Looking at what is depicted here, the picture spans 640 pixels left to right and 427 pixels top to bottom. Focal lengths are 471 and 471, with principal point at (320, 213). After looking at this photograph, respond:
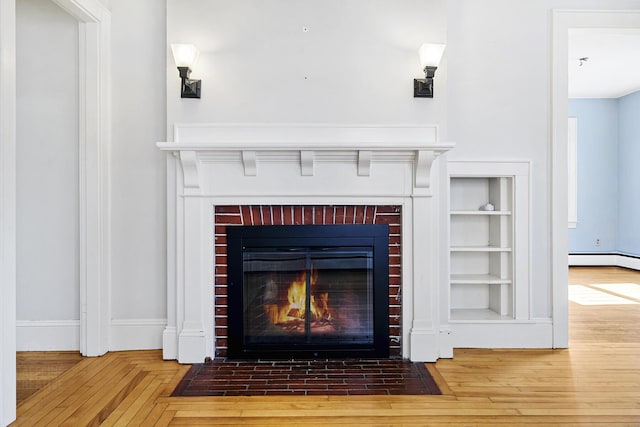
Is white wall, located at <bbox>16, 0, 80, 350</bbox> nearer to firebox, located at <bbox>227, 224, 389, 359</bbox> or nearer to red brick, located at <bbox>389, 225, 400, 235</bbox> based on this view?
firebox, located at <bbox>227, 224, 389, 359</bbox>

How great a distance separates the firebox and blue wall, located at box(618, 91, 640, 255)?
5.48 meters

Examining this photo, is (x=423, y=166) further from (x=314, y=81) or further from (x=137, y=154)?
(x=137, y=154)

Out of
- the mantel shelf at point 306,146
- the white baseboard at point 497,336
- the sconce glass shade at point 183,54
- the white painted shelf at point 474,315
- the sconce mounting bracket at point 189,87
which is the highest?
the sconce glass shade at point 183,54

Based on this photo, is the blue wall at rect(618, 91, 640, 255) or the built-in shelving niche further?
the blue wall at rect(618, 91, 640, 255)

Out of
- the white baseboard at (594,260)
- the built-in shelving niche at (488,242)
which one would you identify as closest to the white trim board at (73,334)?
the built-in shelving niche at (488,242)

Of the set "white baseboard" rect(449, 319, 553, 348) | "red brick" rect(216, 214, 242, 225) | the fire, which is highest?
"red brick" rect(216, 214, 242, 225)

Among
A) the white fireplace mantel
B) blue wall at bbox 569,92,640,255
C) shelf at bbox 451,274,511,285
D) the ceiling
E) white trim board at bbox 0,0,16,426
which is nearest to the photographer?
white trim board at bbox 0,0,16,426

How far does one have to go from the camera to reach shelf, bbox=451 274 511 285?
125 inches

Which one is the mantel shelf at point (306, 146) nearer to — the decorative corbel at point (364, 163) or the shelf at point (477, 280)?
the decorative corbel at point (364, 163)

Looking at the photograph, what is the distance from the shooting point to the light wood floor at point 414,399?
7.03 feet

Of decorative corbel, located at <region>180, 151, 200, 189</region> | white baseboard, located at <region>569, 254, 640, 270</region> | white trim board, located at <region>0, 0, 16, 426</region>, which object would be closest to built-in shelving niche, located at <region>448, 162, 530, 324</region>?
decorative corbel, located at <region>180, 151, 200, 189</region>

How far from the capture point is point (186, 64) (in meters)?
2.84

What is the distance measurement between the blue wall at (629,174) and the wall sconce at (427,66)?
5.23 m

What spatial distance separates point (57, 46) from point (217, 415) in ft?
8.34
